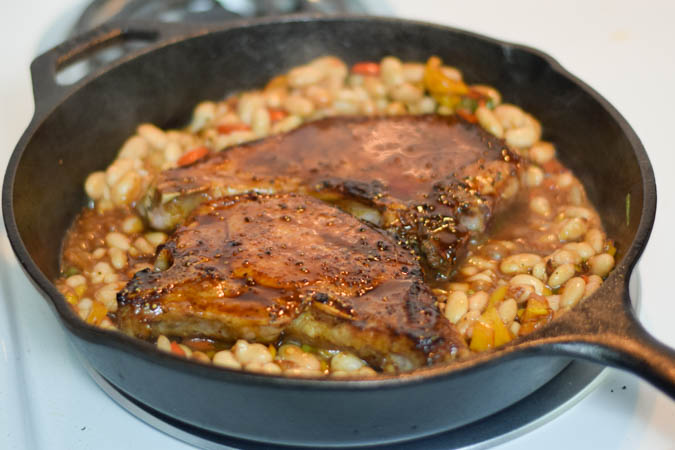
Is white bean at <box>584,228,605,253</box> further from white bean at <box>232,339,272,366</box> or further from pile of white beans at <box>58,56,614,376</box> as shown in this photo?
white bean at <box>232,339,272,366</box>

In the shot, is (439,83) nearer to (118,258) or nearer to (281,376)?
(118,258)

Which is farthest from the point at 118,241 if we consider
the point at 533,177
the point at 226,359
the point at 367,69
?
the point at 533,177

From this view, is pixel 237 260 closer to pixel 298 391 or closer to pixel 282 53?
pixel 298 391

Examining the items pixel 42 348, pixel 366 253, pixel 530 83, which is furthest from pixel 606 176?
pixel 42 348

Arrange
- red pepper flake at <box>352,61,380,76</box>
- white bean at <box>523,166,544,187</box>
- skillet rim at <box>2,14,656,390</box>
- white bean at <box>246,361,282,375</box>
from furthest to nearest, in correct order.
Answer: red pepper flake at <box>352,61,380,76</box> → white bean at <box>523,166,544,187</box> → white bean at <box>246,361,282,375</box> → skillet rim at <box>2,14,656,390</box>

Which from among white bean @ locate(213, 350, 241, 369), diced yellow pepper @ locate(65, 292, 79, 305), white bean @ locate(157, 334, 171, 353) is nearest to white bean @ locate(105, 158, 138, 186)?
diced yellow pepper @ locate(65, 292, 79, 305)
